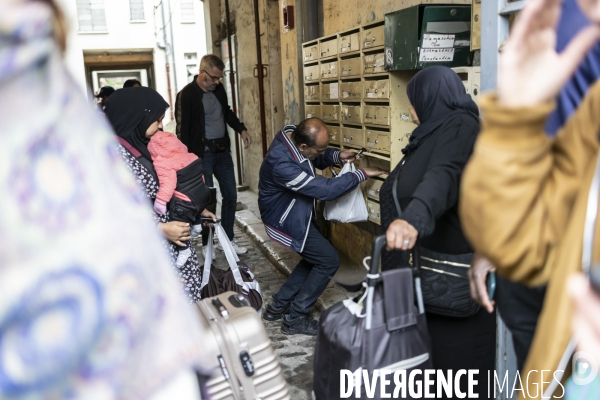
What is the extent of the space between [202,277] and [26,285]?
2.62 m

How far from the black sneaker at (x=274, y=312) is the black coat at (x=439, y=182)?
1996mm

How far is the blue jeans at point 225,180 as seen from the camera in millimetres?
6043

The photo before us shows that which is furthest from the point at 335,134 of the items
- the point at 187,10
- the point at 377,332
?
the point at 187,10

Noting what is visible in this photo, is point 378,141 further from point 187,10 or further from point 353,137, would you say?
point 187,10

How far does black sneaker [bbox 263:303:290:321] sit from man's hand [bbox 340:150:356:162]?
1.27m

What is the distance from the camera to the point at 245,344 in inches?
69.6

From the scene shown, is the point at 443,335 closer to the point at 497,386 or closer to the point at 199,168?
the point at 497,386

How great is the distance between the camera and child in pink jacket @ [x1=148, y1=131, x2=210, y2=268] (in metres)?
2.71

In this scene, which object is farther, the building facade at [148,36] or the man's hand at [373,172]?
the building facade at [148,36]

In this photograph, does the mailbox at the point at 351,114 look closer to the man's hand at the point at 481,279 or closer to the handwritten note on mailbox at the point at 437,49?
the handwritten note on mailbox at the point at 437,49

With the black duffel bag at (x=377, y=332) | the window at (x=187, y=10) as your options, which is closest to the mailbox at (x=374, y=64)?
the black duffel bag at (x=377, y=332)

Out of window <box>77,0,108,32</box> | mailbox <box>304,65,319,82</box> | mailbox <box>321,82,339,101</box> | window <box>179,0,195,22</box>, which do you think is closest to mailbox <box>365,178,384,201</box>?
mailbox <box>321,82,339,101</box>

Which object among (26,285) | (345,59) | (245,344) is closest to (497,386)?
→ (245,344)

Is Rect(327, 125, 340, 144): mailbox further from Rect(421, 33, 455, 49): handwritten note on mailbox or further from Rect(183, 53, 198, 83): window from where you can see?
Rect(183, 53, 198, 83): window
